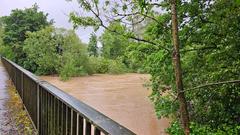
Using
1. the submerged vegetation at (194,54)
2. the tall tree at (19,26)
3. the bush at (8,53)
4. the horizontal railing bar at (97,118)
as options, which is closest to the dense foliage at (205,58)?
the submerged vegetation at (194,54)

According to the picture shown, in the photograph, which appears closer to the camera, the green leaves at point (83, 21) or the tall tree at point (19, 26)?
the green leaves at point (83, 21)

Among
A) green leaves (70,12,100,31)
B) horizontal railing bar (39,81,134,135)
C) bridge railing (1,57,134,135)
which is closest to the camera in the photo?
horizontal railing bar (39,81,134,135)

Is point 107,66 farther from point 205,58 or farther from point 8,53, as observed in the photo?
point 205,58

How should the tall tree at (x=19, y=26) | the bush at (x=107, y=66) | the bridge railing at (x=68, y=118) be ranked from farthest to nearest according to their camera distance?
the bush at (x=107, y=66), the tall tree at (x=19, y=26), the bridge railing at (x=68, y=118)

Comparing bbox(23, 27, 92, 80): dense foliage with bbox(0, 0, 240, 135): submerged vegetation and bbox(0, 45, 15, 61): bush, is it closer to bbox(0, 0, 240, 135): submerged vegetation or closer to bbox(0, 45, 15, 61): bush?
bbox(0, 45, 15, 61): bush

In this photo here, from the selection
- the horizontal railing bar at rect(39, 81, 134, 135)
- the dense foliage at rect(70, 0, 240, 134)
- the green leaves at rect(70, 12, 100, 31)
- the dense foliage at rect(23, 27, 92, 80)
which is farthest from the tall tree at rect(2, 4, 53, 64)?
the horizontal railing bar at rect(39, 81, 134, 135)

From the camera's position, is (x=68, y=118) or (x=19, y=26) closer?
(x=68, y=118)

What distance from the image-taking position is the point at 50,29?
29.6 meters

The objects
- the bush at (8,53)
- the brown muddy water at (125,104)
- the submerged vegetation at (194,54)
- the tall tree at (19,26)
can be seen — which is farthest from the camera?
the tall tree at (19,26)

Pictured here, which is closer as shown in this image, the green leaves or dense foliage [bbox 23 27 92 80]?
the green leaves

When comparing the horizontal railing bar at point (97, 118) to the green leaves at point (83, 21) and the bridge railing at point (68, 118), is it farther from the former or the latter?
the green leaves at point (83, 21)

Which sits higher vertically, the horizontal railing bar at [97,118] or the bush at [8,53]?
the bush at [8,53]

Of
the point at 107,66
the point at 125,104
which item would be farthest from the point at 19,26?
the point at 125,104

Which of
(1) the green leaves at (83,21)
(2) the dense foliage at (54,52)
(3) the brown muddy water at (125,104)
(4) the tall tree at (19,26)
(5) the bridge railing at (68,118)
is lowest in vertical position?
(3) the brown muddy water at (125,104)
